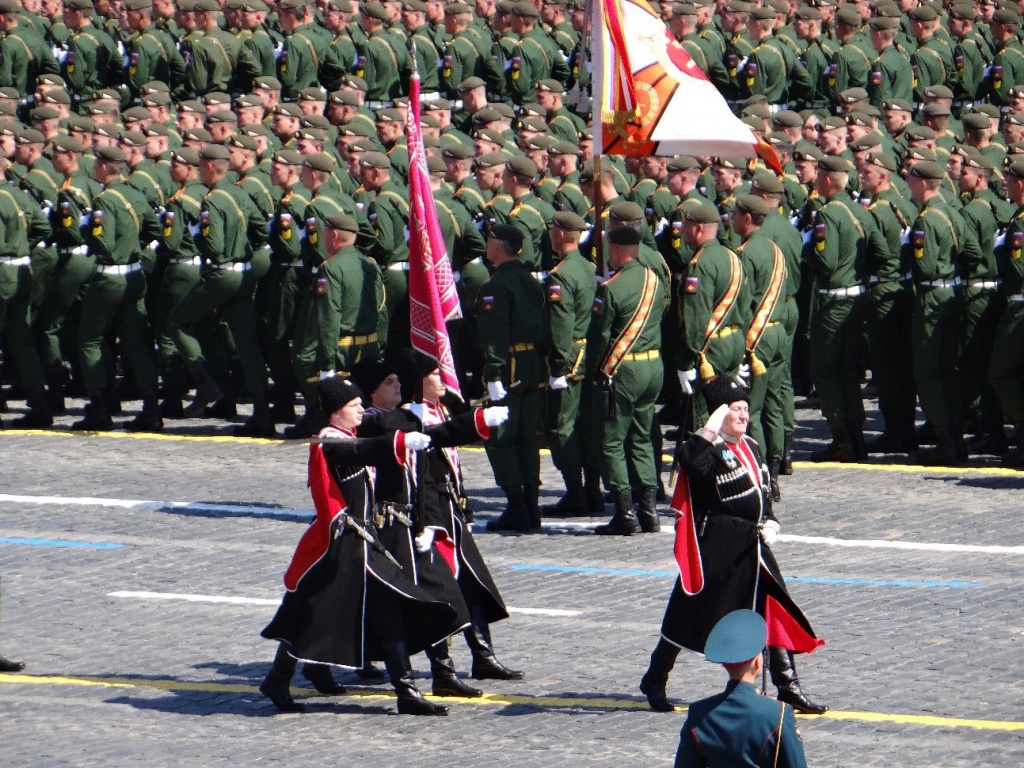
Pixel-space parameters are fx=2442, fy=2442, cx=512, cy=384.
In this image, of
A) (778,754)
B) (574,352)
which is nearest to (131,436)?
(574,352)

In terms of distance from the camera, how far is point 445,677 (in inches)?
490

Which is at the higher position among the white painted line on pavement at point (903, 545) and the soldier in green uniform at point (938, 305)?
the soldier in green uniform at point (938, 305)

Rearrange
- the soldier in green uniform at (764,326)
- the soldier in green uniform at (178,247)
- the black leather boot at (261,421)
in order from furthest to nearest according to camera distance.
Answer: the soldier in green uniform at (178,247), the black leather boot at (261,421), the soldier in green uniform at (764,326)

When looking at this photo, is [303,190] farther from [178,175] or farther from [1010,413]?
[1010,413]

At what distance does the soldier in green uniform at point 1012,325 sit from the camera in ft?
58.7

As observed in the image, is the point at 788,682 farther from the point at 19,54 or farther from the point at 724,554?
the point at 19,54

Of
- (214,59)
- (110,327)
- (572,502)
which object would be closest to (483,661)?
(572,502)

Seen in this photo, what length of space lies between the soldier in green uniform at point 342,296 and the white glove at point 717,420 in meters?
6.67

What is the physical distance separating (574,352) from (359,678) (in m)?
4.48

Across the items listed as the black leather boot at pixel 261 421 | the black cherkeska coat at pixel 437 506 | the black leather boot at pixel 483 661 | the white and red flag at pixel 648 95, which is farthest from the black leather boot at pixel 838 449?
the black leather boot at pixel 483 661

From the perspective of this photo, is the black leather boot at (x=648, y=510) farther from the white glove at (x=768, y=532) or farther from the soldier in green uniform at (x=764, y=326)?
the white glove at (x=768, y=532)

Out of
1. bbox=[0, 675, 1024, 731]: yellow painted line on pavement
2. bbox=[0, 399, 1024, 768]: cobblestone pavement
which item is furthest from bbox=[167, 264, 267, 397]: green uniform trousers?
bbox=[0, 675, 1024, 731]: yellow painted line on pavement

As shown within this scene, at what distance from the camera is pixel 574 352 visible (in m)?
Answer: 16.9

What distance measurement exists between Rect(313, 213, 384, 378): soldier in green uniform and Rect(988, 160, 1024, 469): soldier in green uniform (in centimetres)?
468
